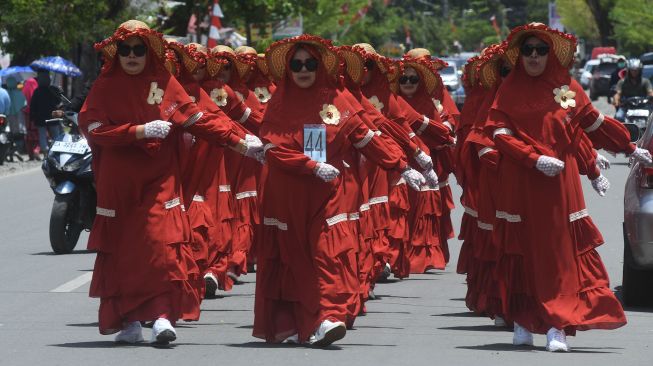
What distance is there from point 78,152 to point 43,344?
6.33 m

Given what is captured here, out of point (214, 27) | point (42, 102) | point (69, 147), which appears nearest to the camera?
point (69, 147)

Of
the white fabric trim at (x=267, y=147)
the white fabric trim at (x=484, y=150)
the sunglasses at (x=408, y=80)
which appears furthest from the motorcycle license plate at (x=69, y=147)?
the white fabric trim at (x=484, y=150)

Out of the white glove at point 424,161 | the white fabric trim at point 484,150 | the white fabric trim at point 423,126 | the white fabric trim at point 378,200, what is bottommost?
the white fabric trim at point 378,200

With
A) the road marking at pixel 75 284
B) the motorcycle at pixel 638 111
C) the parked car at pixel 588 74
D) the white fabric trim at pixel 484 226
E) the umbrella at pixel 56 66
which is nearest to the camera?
the white fabric trim at pixel 484 226

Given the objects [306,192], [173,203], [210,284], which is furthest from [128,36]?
[210,284]

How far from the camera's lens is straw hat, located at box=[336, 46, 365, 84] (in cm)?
1147

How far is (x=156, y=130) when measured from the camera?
32.8 ft

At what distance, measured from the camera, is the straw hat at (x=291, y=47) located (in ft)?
33.9

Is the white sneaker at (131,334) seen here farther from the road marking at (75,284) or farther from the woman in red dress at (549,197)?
the road marking at (75,284)

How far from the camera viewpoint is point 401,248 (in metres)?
14.8

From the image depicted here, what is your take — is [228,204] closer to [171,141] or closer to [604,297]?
[171,141]

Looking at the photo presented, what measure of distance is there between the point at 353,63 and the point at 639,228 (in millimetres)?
2240

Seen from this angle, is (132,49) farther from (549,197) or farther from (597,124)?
(597,124)

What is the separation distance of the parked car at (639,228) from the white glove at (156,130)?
11.1ft
